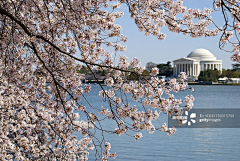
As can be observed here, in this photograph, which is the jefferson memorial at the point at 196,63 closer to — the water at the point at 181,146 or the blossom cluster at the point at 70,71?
the water at the point at 181,146

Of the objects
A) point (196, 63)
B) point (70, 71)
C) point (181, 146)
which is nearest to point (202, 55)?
point (196, 63)

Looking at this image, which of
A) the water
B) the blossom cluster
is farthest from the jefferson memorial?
the blossom cluster

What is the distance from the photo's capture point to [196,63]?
10869 cm

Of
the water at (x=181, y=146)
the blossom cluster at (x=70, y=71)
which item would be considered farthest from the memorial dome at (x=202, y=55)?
the blossom cluster at (x=70, y=71)

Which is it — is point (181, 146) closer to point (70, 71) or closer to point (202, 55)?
point (70, 71)

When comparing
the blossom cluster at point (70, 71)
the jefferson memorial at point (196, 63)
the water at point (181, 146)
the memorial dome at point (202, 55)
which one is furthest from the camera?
the memorial dome at point (202, 55)

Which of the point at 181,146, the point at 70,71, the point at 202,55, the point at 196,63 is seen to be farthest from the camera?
the point at 202,55

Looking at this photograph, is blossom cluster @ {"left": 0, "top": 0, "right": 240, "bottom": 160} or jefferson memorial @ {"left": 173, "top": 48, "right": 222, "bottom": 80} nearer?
blossom cluster @ {"left": 0, "top": 0, "right": 240, "bottom": 160}

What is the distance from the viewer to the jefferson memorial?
108488 millimetres

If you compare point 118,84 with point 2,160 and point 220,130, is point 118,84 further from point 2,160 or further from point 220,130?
point 220,130

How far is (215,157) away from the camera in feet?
34.6

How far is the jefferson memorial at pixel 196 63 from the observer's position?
356ft

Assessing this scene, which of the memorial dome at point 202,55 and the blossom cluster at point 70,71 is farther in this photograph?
the memorial dome at point 202,55

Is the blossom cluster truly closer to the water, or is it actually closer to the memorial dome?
the water
